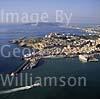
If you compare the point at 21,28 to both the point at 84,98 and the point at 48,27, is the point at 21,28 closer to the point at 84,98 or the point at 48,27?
the point at 48,27

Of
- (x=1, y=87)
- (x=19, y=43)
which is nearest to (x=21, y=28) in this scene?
(x=19, y=43)

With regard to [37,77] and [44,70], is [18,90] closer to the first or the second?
[37,77]

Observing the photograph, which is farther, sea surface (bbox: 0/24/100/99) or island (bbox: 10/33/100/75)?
island (bbox: 10/33/100/75)

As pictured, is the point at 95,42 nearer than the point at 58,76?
No

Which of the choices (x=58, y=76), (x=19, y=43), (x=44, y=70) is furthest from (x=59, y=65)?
(x=19, y=43)

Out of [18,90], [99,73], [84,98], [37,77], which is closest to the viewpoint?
[84,98]

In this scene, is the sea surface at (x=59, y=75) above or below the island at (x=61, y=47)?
below

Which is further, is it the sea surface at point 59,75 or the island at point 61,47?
the island at point 61,47

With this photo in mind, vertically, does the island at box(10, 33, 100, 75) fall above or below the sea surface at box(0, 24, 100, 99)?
above

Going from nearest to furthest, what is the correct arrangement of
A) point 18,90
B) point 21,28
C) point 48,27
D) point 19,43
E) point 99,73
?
point 18,90, point 99,73, point 19,43, point 21,28, point 48,27

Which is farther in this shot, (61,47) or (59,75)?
(61,47)
